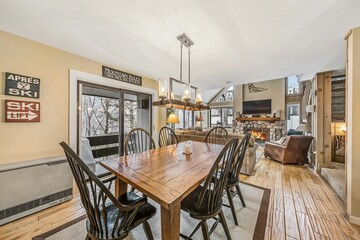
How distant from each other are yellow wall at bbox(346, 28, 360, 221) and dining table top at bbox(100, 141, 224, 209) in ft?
5.61

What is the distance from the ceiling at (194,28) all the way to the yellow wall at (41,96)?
0.16 metres

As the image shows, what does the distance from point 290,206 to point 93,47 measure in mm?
3764

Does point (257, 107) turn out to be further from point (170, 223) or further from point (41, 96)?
point (41, 96)

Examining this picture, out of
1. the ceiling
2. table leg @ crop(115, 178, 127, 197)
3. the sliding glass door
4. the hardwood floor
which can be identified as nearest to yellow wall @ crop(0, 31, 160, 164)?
the ceiling

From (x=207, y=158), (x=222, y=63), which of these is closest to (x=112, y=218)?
A: (x=207, y=158)

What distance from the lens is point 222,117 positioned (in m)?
9.92

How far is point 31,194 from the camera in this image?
191cm

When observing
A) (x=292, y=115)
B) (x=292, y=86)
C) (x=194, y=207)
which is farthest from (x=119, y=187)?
(x=292, y=86)

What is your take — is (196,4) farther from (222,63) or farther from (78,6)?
(222,63)

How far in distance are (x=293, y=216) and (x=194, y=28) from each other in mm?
2692

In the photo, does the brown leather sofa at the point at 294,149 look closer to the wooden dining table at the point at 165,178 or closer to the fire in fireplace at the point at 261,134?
the wooden dining table at the point at 165,178

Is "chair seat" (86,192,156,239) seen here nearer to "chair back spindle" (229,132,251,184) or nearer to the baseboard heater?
"chair back spindle" (229,132,251,184)

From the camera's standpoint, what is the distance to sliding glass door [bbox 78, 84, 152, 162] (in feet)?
9.96

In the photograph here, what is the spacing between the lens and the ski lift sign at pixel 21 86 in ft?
6.29
